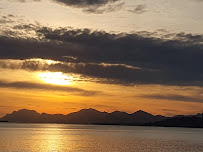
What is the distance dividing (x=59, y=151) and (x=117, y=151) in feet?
68.7

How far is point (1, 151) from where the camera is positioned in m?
105

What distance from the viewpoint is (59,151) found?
114 m

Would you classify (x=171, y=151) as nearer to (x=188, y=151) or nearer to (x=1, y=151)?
(x=188, y=151)

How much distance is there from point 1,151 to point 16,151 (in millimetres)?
4863

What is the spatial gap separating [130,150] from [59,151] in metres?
26.7

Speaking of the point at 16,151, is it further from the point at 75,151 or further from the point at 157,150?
the point at 157,150

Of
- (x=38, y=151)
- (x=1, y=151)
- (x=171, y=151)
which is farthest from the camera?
(x=171, y=151)

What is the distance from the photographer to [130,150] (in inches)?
4710

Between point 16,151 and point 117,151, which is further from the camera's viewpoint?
point 117,151

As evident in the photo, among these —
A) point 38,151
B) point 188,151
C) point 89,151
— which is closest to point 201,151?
point 188,151

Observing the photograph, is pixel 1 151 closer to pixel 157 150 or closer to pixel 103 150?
pixel 103 150

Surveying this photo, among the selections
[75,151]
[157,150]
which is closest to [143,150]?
[157,150]

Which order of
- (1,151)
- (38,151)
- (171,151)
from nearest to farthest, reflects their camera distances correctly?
(1,151), (38,151), (171,151)

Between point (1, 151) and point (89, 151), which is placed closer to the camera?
point (1, 151)
